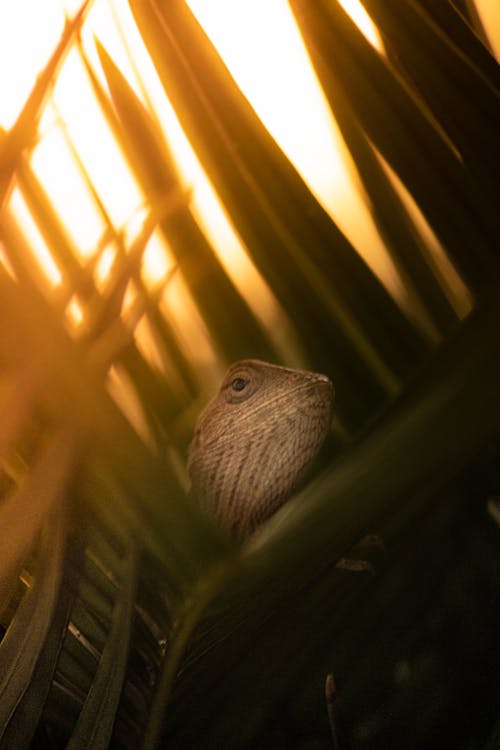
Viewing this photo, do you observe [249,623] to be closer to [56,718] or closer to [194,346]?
[56,718]

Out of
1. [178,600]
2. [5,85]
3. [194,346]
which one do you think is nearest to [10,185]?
[5,85]

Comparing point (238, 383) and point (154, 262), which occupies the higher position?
point (154, 262)

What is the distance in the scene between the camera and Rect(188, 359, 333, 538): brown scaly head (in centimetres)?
82

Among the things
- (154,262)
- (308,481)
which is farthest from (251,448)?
(154,262)

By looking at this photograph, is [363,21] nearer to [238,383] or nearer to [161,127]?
[161,127]

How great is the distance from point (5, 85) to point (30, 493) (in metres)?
0.33

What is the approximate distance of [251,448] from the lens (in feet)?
2.79

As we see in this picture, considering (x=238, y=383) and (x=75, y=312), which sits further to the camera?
(x=238, y=383)

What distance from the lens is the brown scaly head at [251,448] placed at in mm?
823

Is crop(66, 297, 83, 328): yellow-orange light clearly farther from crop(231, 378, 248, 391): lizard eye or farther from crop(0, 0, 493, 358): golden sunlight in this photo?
crop(231, 378, 248, 391): lizard eye

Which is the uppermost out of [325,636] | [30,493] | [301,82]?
[301,82]

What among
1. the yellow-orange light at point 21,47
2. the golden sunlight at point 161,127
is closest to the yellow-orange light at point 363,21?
the golden sunlight at point 161,127

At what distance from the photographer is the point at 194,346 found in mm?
735

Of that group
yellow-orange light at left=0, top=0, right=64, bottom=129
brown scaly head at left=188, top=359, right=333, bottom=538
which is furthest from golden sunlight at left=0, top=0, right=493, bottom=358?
brown scaly head at left=188, top=359, right=333, bottom=538
